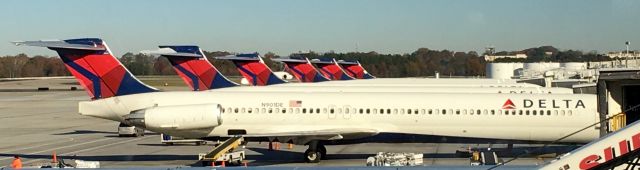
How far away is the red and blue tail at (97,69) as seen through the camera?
92.0 feet

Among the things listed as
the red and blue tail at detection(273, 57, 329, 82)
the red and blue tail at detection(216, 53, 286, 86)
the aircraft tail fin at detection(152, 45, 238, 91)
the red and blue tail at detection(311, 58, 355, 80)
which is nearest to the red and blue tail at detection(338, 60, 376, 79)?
the red and blue tail at detection(311, 58, 355, 80)

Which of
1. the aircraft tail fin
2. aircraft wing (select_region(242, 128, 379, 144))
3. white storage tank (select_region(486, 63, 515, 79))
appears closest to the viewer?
aircraft wing (select_region(242, 128, 379, 144))

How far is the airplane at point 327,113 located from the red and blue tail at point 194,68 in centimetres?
1019

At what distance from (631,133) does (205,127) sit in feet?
69.1

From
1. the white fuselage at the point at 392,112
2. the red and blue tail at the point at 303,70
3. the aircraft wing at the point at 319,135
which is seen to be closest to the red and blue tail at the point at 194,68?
the white fuselage at the point at 392,112

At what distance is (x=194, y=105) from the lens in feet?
89.6

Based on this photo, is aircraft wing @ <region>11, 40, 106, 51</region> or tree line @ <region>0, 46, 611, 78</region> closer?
aircraft wing @ <region>11, 40, 106, 51</region>

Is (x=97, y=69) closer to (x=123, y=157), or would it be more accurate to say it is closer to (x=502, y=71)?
(x=123, y=157)

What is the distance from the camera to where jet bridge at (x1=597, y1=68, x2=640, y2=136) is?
24109mm

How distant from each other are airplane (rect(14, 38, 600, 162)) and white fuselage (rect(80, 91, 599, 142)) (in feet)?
0.12

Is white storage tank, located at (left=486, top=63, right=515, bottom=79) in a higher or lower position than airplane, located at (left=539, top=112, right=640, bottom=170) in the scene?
higher

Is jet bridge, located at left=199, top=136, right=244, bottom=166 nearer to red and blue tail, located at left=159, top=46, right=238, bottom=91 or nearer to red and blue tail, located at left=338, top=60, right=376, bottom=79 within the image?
red and blue tail, located at left=159, top=46, right=238, bottom=91

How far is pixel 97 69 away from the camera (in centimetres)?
2827

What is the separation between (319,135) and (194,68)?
14493 mm
